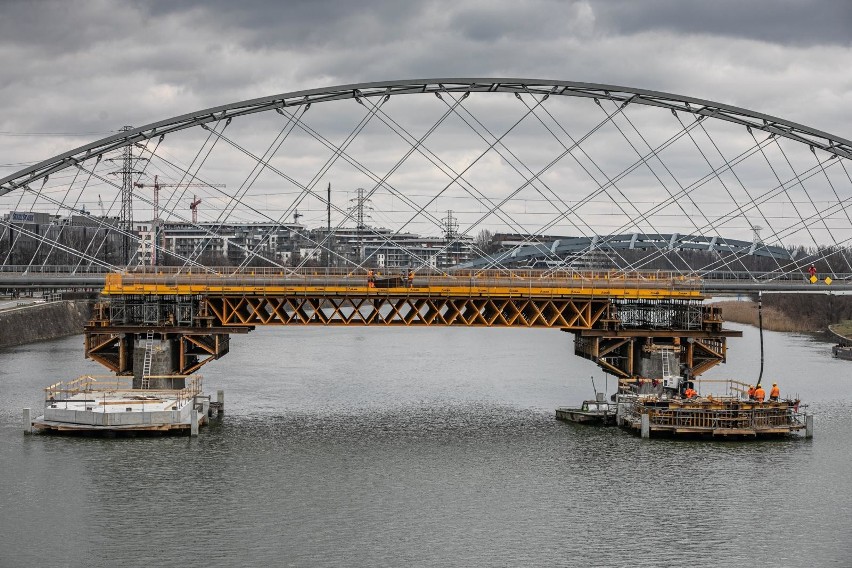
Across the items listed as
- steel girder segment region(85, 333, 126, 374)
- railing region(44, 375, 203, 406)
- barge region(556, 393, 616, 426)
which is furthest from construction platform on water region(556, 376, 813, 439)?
steel girder segment region(85, 333, 126, 374)

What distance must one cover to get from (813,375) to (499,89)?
34.9 m

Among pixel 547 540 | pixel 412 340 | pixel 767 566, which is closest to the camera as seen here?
pixel 767 566

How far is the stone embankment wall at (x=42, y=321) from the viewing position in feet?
355

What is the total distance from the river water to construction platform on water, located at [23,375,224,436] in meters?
0.99

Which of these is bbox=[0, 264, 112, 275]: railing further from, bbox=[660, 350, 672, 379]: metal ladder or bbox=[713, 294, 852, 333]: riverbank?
bbox=[713, 294, 852, 333]: riverbank

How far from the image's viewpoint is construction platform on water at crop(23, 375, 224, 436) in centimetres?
5338

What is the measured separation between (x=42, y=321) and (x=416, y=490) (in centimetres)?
8398

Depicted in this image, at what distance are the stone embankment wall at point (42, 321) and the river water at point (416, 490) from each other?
43.8 m

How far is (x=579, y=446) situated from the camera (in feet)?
171

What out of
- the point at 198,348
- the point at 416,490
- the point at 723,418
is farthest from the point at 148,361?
the point at 723,418

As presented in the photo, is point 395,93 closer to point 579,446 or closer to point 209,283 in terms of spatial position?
point 209,283

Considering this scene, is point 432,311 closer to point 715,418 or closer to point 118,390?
point 715,418

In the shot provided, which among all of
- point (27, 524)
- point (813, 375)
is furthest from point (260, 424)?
point (813, 375)

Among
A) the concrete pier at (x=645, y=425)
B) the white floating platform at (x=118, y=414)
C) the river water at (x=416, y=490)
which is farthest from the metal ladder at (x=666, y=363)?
the white floating platform at (x=118, y=414)
